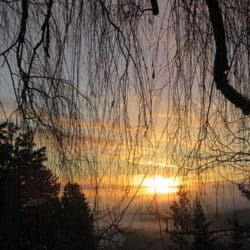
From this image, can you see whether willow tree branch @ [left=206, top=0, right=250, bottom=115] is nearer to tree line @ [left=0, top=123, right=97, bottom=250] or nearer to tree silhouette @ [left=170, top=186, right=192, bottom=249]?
tree silhouette @ [left=170, top=186, right=192, bottom=249]

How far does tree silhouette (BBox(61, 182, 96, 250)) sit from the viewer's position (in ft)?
8.63

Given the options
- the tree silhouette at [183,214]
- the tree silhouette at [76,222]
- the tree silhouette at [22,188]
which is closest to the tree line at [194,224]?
the tree silhouette at [183,214]

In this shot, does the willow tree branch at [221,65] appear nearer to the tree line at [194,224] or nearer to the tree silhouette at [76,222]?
the tree line at [194,224]

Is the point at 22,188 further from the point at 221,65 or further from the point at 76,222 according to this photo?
the point at 221,65

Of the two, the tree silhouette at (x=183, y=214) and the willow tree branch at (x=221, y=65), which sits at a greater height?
the willow tree branch at (x=221, y=65)

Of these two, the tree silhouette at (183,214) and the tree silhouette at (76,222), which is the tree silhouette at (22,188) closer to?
the tree silhouette at (76,222)

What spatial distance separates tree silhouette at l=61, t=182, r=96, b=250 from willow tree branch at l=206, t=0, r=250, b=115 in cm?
93

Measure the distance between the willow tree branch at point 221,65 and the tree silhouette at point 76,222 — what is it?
93 cm

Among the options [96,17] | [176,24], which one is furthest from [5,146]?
[176,24]

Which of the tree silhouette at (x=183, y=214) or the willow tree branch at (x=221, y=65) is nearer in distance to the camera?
the willow tree branch at (x=221, y=65)

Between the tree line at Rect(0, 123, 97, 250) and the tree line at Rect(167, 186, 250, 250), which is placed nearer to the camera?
the tree line at Rect(0, 123, 97, 250)

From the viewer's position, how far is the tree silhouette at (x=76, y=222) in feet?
8.63

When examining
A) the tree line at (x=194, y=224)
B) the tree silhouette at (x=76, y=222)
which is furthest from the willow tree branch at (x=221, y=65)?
the tree silhouette at (x=76, y=222)

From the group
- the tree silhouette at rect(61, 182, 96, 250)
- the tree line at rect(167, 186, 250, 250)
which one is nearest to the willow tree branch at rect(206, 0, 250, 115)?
the tree line at rect(167, 186, 250, 250)
